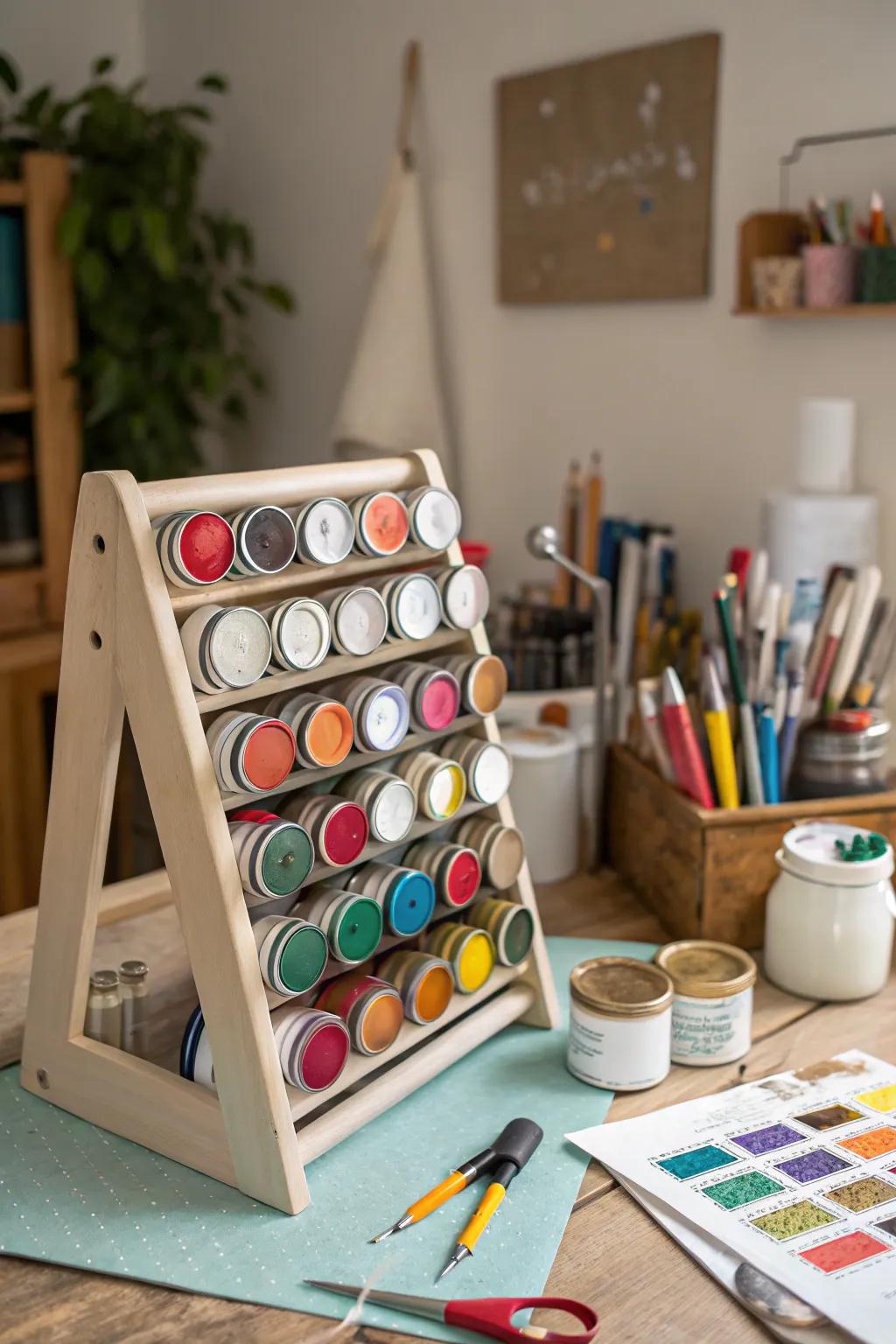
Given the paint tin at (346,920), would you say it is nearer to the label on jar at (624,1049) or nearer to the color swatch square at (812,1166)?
the label on jar at (624,1049)

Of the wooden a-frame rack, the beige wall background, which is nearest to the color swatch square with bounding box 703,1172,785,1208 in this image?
the wooden a-frame rack

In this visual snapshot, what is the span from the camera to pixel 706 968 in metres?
1.04

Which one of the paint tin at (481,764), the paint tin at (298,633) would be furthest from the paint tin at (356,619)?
the paint tin at (481,764)

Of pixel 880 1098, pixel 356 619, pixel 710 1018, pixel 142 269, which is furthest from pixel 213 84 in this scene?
pixel 880 1098

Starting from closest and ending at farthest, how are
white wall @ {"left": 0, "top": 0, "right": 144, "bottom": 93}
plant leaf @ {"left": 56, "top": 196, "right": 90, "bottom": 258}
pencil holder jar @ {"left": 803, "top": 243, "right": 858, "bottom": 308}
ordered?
pencil holder jar @ {"left": 803, "top": 243, "right": 858, "bottom": 308}
plant leaf @ {"left": 56, "top": 196, "right": 90, "bottom": 258}
white wall @ {"left": 0, "top": 0, "right": 144, "bottom": 93}

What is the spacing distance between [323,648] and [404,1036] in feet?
0.95

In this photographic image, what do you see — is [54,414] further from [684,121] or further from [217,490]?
[217,490]

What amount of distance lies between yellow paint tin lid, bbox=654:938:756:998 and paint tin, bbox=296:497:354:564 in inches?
16.0

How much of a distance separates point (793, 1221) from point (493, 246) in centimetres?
137

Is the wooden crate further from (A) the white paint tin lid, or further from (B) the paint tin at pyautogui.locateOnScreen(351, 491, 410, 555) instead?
(B) the paint tin at pyautogui.locateOnScreen(351, 491, 410, 555)

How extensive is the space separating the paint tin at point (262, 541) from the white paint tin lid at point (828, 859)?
→ 1.64ft

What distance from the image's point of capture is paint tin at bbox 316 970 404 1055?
0.91 m

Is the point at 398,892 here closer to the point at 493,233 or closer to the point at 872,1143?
the point at 872,1143

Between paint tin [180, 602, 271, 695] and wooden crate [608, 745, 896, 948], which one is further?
wooden crate [608, 745, 896, 948]
